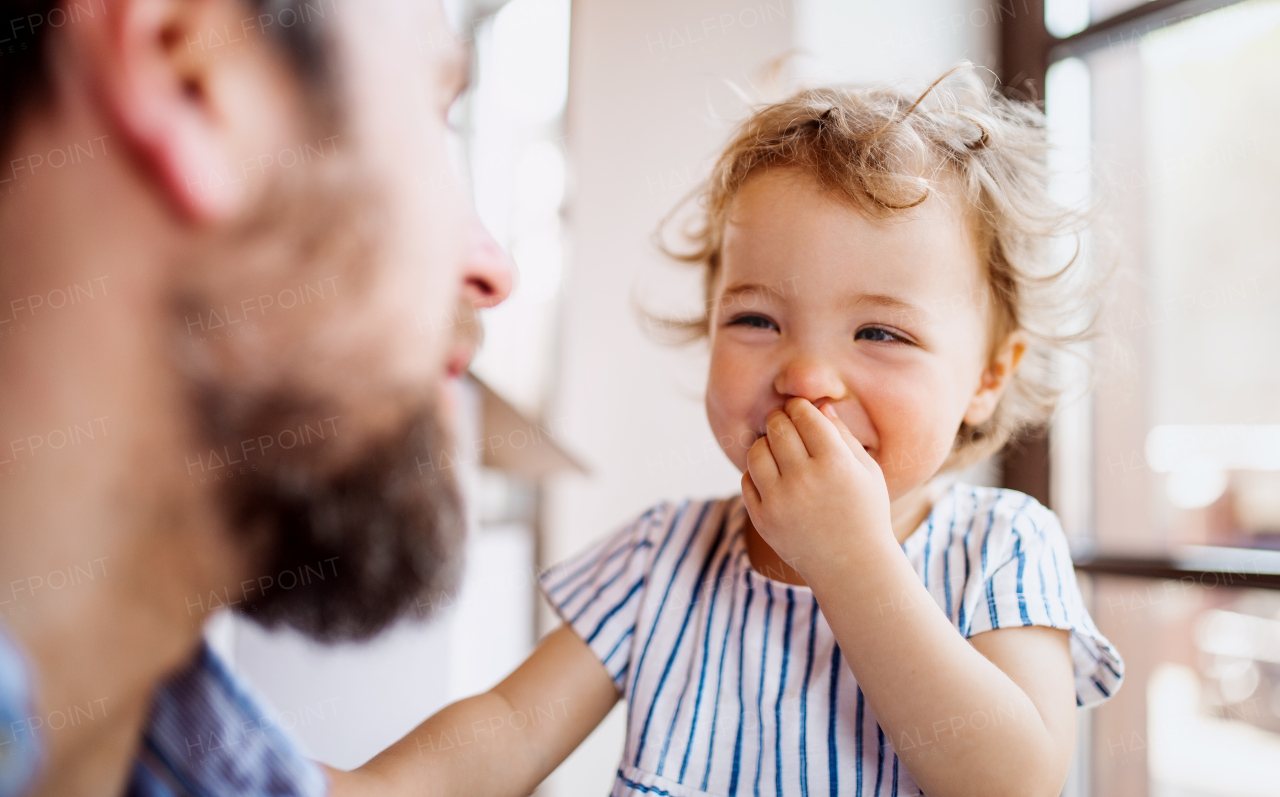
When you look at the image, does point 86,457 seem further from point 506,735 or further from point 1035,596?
point 1035,596

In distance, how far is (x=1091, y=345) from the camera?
1.13 metres

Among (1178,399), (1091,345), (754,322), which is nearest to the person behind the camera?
(754,322)

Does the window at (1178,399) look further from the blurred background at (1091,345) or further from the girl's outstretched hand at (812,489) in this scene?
the girl's outstretched hand at (812,489)

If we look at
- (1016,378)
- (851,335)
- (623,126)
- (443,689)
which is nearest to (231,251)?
(851,335)

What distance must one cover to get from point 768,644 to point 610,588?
0.16 metres

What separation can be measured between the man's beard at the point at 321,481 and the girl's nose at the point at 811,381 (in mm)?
269

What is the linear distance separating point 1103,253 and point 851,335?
1.79 ft

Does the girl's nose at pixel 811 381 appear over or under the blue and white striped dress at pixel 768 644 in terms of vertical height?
over

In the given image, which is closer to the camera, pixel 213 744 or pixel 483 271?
pixel 213 744

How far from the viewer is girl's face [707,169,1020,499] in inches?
25.0

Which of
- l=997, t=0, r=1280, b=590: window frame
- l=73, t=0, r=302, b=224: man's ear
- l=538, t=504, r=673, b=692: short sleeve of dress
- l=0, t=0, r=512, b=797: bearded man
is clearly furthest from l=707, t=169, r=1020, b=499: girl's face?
l=997, t=0, r=1280, b=590: window frame

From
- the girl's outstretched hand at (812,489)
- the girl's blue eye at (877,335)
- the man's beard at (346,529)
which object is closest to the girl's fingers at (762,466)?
the girl's outstretched hand at (812,489)

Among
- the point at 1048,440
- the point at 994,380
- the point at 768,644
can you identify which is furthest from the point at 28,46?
the point at 1048,440

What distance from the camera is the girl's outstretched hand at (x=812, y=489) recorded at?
58 centimetres
